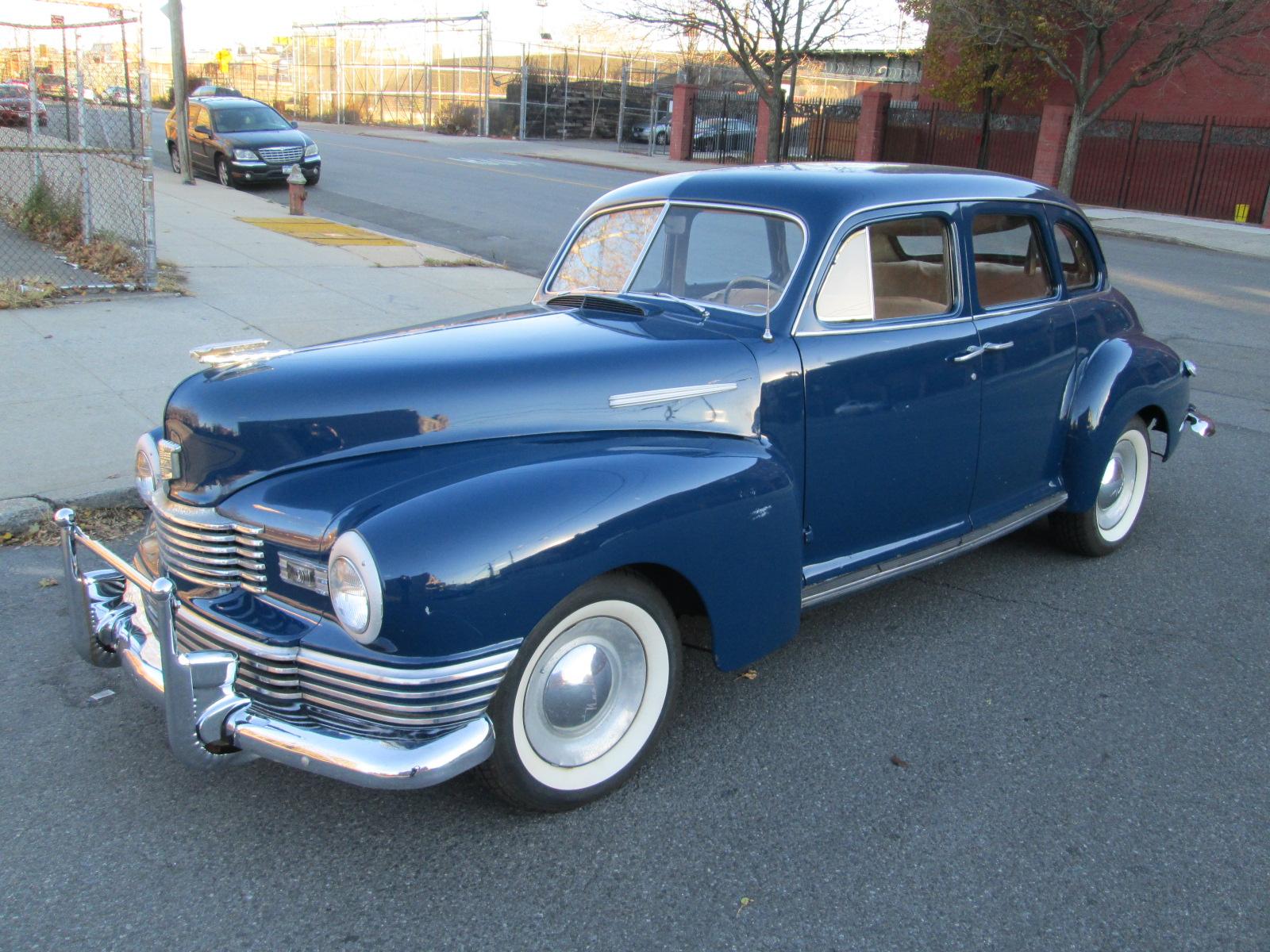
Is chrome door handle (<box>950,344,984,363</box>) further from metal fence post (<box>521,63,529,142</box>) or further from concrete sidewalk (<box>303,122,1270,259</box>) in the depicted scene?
metal fence post (<box>521,63,529,142</box>)

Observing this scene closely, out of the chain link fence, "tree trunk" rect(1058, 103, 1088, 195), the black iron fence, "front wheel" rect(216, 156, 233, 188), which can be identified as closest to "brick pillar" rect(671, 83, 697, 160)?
the black iron fence

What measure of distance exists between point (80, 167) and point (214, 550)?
9.28m

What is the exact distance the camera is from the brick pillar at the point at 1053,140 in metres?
24.9

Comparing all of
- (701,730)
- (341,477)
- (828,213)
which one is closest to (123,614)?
(341,477)

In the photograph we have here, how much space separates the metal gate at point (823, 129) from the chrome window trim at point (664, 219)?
2897cm

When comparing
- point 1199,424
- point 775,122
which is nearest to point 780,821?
point 1199,424

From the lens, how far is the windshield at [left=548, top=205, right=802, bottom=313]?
3723mm

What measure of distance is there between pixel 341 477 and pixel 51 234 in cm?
1066

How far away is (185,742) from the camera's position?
2652 mm

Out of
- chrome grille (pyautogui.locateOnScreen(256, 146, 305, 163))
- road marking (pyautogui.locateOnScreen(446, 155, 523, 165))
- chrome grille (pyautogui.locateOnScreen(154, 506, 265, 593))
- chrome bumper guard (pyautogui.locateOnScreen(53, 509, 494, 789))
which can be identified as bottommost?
chrome bumper guard (pyautogui.locateOnScreen(53, 509, 494, 789))

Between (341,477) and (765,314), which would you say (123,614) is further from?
(765,314)

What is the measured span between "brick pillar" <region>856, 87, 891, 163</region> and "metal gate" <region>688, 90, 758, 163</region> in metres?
4.77

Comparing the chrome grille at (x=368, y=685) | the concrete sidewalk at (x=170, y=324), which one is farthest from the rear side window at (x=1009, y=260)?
the concrete sidewalk at (x=170, y=324)

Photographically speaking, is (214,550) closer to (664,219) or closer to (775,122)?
(664,219)
